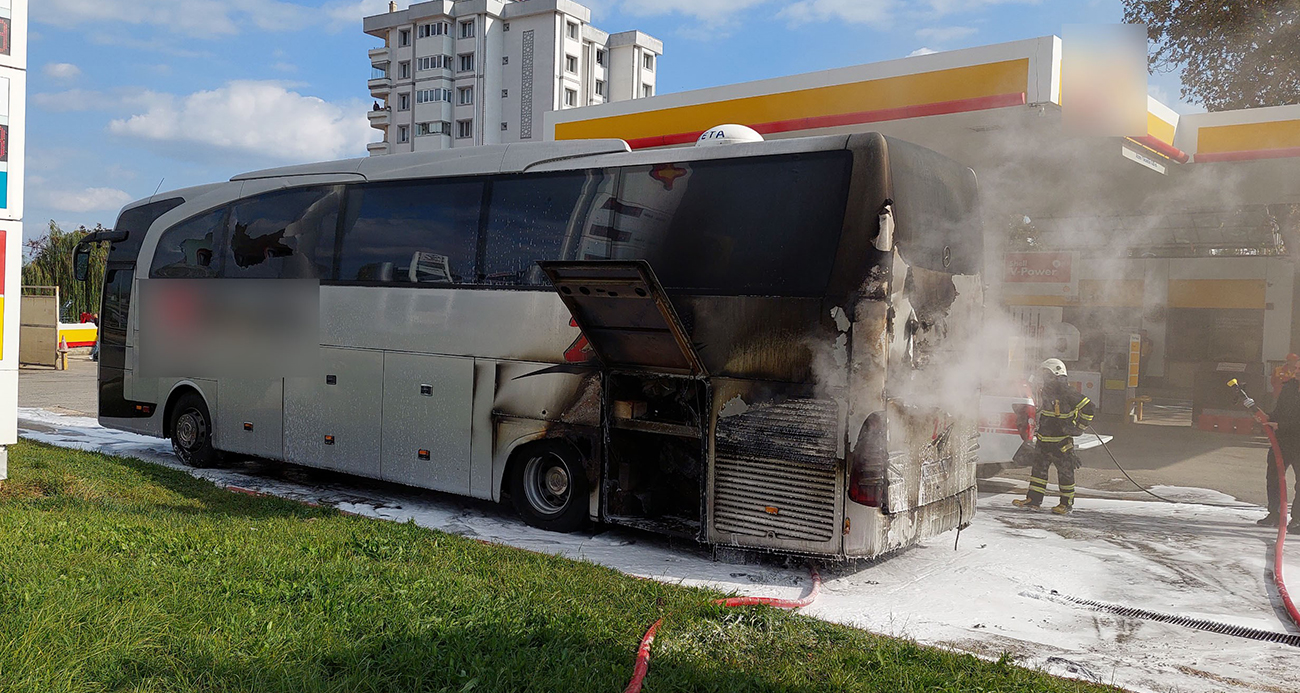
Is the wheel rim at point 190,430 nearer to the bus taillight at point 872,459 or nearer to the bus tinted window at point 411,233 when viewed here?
the bus tinted window at point 411,233

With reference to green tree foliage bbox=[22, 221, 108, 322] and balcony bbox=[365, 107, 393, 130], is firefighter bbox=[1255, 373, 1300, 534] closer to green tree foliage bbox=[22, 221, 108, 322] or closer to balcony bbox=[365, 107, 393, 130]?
green tree foliage bbox=[22, 221, 108, 322]

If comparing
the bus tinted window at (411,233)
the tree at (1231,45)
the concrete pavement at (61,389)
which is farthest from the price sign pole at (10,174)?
the tree at (1231,45)

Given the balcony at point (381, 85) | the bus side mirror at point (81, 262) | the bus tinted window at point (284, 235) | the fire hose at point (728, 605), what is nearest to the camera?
the fire hose at point (728, 605)

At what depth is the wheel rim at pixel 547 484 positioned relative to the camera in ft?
28.1

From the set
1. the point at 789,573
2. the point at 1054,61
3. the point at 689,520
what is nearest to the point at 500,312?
the point at 689,520

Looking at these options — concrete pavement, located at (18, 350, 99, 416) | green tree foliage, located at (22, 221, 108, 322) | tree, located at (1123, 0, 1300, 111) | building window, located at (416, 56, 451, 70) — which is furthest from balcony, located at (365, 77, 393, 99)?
tree, located at (1123, 0, 1300, 111)

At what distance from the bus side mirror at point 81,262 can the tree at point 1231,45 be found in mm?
21463

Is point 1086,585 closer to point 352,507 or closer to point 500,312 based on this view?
point 500,312

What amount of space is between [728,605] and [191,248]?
340 inches

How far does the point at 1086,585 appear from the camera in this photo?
283 inches

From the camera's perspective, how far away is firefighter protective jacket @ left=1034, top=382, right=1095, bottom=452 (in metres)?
10.4

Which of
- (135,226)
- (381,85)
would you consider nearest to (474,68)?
(381,85)

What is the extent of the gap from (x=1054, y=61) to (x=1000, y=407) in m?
4.16

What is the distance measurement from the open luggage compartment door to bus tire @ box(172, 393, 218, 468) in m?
6.08
